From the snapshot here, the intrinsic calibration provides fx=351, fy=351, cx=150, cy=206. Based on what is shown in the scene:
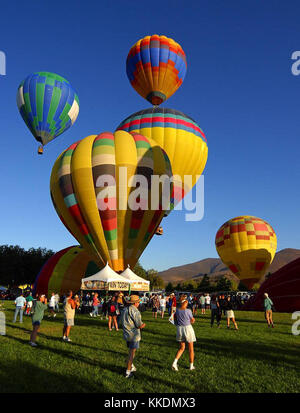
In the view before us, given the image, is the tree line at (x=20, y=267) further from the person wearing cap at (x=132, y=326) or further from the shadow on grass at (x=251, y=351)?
the person wearing cap at (x=132, y=326)

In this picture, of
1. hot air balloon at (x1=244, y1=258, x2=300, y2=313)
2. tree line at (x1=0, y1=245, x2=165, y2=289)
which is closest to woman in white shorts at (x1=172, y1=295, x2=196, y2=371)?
hot air balloon at (x1=244, y1=258, x2=300, y2=313)

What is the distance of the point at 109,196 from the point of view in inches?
985

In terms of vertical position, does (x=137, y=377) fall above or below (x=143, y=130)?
below

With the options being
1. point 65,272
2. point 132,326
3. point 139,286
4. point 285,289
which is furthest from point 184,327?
point 65,272

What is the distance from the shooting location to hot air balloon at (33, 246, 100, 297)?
36.0 meters

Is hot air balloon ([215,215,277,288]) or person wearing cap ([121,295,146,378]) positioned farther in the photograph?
hot air balloon ([215,215,277,288])

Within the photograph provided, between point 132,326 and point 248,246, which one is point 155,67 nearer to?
point 248,246

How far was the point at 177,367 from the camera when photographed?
8.17m

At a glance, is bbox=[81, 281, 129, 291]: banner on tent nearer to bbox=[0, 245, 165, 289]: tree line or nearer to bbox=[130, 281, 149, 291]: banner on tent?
bbox=[130, 281, 149, 291]: banner on tent

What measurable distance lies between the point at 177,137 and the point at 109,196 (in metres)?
11.8

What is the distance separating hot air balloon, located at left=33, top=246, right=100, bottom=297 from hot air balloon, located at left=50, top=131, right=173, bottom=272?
1041 cm
